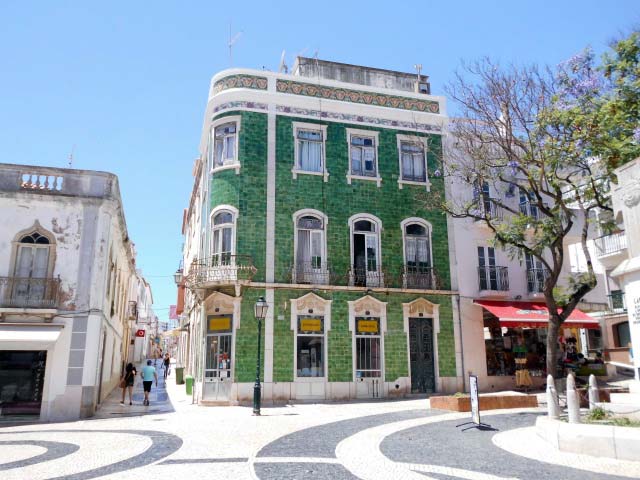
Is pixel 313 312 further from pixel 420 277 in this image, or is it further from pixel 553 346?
pixel 553 346

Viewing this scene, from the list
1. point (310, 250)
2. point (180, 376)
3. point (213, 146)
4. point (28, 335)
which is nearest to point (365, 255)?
point (310, 250)

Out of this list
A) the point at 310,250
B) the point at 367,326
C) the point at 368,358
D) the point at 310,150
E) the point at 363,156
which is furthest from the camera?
the point at 363,156

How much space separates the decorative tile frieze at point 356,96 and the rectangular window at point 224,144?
8.59 ft

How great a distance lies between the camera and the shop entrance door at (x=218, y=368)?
1856cm

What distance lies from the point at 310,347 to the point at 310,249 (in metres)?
3.76

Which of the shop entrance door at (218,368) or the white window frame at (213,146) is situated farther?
the white window frame at (213,146)

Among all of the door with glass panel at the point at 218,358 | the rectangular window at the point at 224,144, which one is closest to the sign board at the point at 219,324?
the door with glass panel at the point at 218,358

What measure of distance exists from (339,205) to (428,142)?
16.8 feet

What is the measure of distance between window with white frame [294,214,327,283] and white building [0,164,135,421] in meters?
6.85

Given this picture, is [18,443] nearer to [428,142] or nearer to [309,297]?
[309,297]

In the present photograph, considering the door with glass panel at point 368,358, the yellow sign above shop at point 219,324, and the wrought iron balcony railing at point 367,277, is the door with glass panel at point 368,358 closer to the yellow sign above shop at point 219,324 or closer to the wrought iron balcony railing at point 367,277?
the wrought iron balcony railing at point 367,277

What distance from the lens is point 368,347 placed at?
20203mm

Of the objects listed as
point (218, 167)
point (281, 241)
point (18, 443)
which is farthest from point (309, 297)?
point (18, 443)

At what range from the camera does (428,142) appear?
74.6 ft
